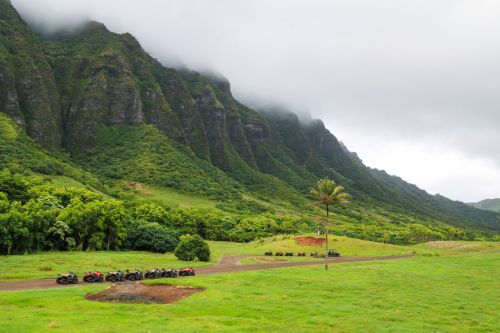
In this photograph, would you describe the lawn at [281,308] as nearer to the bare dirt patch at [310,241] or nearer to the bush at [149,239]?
the bush at [149,239]

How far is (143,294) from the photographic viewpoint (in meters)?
36.7

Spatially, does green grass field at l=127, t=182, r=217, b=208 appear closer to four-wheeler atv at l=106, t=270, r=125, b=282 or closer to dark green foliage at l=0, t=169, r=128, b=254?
dark green foliage at l=0, t=169, r=128, b=254

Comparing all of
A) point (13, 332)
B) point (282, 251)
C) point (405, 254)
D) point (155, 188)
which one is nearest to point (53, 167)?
point (155, 188)

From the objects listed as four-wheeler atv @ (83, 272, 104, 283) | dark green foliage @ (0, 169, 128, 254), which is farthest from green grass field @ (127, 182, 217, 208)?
four-wheeler atv @ (83, 272, 104, 283)

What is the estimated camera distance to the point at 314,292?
41031 millimetres

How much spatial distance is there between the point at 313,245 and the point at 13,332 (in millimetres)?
85865

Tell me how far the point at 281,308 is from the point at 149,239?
66609mm

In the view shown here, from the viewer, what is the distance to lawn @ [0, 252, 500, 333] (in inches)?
1040

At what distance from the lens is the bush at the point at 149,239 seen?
307 ft

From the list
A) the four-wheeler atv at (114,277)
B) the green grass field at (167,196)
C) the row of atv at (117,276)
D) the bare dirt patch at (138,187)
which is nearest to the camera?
the row of atv at (117,276)

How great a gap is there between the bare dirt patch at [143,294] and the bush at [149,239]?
53.0 m

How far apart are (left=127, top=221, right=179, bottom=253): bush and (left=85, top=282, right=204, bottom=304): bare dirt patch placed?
53015mm

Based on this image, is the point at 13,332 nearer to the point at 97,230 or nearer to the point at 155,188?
the point at 97,230

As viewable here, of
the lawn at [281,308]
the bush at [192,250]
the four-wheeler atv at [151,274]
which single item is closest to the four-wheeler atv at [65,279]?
the lawn at [281,308]
